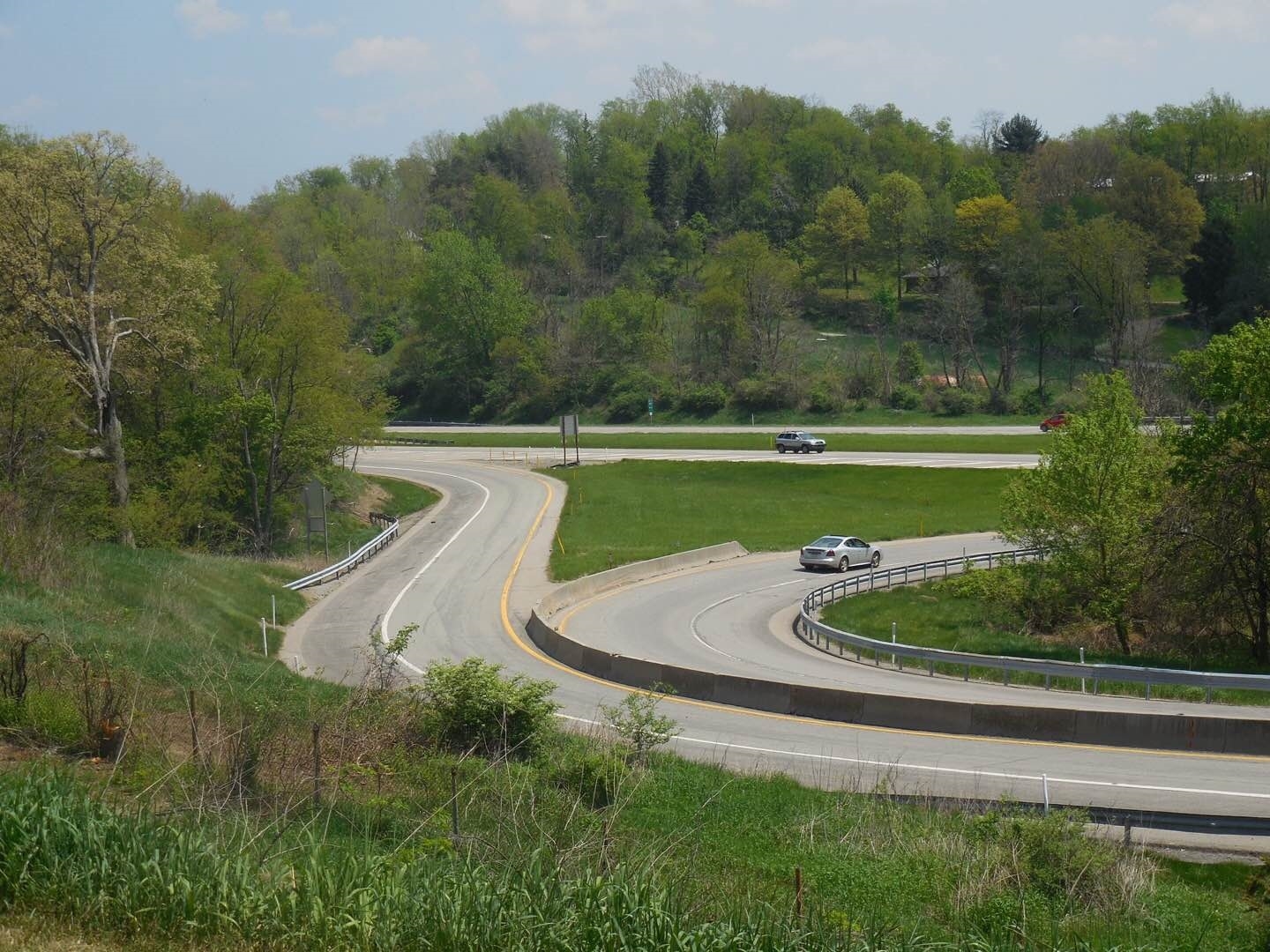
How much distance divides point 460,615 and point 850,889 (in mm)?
27047

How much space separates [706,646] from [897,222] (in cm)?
9130

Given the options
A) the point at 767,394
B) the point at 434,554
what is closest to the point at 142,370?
the point at 434,554

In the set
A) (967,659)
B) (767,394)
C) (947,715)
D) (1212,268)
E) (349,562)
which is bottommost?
(349,562)

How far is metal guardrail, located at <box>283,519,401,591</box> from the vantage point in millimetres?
42125

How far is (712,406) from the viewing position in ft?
322

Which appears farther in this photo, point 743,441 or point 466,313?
point 466,313

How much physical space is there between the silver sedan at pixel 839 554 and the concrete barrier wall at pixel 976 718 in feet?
60.4

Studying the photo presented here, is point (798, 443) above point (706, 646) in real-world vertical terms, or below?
above

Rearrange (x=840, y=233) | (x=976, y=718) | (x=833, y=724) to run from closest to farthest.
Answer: (x=976, y=718)
(x=833, y=724)
(x=840, y=233)

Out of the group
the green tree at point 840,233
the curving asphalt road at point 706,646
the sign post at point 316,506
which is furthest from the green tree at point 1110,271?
the sign post at point 316,506

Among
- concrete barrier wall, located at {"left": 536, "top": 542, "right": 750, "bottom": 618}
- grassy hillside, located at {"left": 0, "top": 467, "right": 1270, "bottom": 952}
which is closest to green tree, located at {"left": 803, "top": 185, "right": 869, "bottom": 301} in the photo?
concrete barrier wall, located at {"left": 536, "top": 542, "right": 750, "bottom": 618}

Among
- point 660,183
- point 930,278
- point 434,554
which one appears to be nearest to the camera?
point 434,554

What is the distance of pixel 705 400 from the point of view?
98.1 m

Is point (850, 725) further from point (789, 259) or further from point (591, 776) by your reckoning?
point (789, 259)
